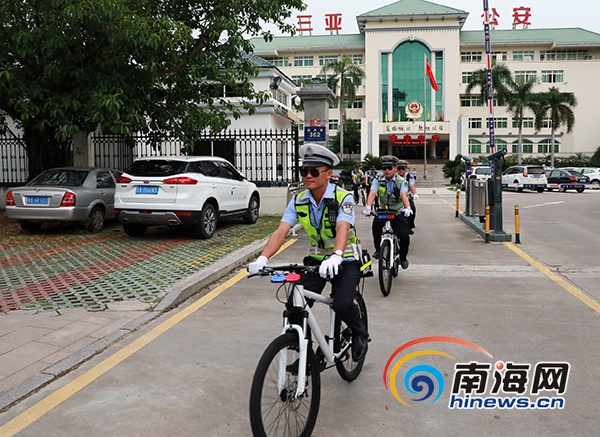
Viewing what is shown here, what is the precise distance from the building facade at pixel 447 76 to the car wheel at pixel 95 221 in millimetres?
58920

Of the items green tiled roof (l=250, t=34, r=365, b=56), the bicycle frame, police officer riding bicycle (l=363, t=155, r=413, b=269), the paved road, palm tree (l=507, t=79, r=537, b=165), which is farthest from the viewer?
green tiled roof (l=250, t=34, r=365, b=56)

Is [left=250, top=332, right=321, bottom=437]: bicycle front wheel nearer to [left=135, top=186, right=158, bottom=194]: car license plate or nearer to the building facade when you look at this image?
[left=135, top=186, right=158, bottom=194]: car license plate

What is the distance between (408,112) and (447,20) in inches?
479

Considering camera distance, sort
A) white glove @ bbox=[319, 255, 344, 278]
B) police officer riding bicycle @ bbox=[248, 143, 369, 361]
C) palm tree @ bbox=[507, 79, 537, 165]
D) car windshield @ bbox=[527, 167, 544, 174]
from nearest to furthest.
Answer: white glove @ bbox=[319, 255, 344, 278] → police officer riding bicycle @ bbox=[248, 143, 369, 361] → car windshield @ bbox=[527, 167, 544, 174] → palm tree @ bbox=[507, 79, 537, 165]

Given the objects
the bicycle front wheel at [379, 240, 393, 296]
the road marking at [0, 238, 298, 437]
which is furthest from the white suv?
the bicycle front wheel at [379, 240, 393, 296]

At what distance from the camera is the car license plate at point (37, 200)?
11.9 m

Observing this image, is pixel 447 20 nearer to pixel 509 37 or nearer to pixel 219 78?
pixel 509 37

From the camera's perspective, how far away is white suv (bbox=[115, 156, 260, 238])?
11151mm

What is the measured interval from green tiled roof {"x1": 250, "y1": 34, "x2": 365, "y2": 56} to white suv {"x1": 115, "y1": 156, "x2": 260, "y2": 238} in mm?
67140

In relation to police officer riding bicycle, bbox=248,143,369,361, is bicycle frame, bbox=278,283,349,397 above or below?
below

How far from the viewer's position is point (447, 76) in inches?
2835

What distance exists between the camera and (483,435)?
3.42 meters

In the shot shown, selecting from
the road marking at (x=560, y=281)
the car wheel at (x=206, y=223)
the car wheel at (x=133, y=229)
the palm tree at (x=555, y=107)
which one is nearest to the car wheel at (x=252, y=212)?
the car wheel at (x=206, y=223)

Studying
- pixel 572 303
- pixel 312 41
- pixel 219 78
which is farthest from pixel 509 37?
pixel 572 303
